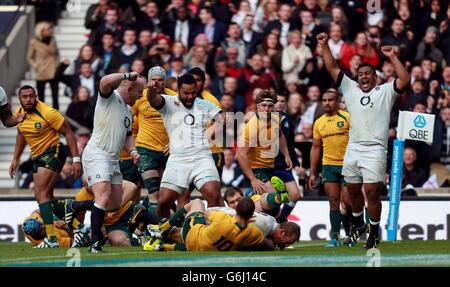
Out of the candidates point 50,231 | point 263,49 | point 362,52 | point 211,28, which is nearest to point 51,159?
point 50,231

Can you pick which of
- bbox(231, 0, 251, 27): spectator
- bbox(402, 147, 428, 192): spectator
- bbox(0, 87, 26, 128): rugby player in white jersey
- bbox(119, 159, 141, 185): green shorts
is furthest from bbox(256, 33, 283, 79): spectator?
bbox(0, 87, 26, 128): rugby player in white jersey

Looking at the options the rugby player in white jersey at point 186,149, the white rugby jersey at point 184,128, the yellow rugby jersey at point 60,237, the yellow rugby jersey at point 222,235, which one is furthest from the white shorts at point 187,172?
the yellow rugby jersey at point 60,237

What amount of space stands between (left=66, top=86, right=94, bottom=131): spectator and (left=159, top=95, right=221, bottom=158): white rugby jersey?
29.0 ft

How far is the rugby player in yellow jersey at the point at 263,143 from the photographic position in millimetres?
21422

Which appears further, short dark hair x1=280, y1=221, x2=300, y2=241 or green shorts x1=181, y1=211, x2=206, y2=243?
green shorts x1=181, y1=211, x2=206, y2=243

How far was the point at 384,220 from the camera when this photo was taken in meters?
25.2

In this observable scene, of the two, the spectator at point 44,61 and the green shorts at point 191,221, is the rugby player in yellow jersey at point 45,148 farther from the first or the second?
the spectator at point 44,61

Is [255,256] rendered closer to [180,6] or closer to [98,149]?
[98,149]

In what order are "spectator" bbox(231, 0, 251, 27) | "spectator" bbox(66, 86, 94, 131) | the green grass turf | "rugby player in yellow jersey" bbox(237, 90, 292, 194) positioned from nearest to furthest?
the green grass turf
"rugby player in yellow jersey" bbox(237, 90, 292, 194)
"spectator" bbox(66, 86, 94, 131)
"spectator" bbox(231, 0, 251, 27)

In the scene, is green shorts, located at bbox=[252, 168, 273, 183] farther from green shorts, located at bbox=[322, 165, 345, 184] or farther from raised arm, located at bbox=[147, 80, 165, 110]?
raised arm, located at bbox=[147, 80, 165, 110]

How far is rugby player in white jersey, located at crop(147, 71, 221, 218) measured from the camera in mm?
19594

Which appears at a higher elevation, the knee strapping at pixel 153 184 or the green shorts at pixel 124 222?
the knee strapping at pixel 153 184

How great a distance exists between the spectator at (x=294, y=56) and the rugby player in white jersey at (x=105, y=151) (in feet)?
30.8
